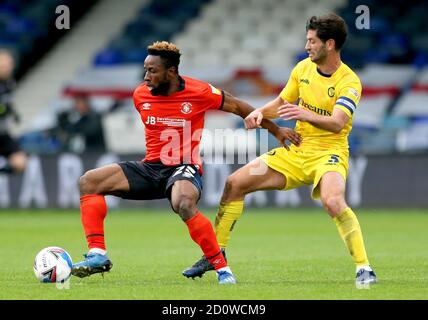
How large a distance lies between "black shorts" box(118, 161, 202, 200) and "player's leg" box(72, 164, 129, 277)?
0.07m

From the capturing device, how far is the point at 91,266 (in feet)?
27.5

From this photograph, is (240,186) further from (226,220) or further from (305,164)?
(305,164)

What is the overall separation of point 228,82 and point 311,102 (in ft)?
47.6

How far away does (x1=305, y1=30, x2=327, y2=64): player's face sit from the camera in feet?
28.1

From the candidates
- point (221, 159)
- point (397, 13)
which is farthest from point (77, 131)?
Answer: point (397, 13)

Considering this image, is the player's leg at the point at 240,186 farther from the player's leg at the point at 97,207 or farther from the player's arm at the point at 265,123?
the player's leg at the point at 97,207

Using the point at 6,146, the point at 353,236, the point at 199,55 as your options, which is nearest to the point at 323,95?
the point at 353,236

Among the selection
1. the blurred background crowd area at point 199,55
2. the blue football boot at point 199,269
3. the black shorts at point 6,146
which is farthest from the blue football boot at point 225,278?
the blurred background crowd area at point 199,55

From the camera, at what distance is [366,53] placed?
75.9 feet

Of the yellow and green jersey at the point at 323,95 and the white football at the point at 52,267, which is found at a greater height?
the yellow and green jersey at the point at 323,95

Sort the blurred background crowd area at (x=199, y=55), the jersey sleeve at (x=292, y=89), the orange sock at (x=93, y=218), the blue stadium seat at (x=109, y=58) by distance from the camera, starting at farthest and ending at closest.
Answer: the blue stadium seat at (x=109, y=58)
the blurred background crowd area at (x=199, y=55)
the jersey sleeve at (x=292, y=89)
the orange sock at (x=93, y=218)

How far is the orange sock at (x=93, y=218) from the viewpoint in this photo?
8531 millimetres

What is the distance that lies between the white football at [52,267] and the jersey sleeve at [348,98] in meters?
2.48

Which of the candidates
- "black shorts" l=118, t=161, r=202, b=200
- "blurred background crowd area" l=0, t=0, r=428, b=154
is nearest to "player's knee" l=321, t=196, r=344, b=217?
"black shorts" l=118, t=161, r=202, b=200
